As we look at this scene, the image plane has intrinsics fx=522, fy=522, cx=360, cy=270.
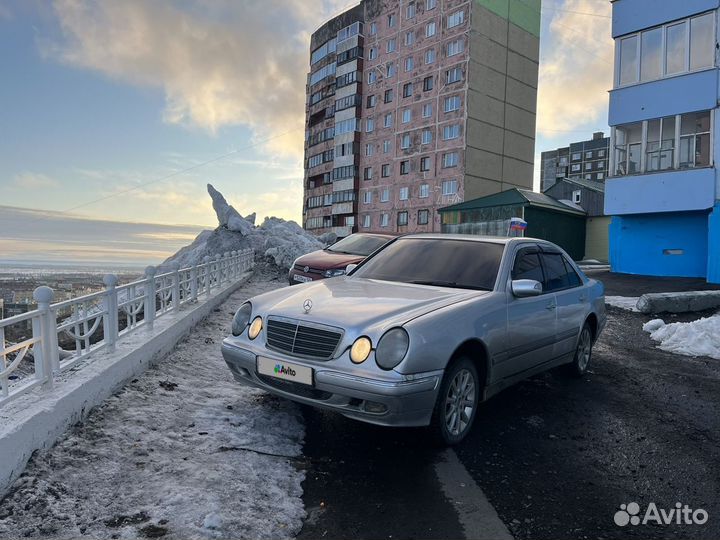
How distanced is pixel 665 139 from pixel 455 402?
19130mm

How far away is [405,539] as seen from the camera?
2.75 metres

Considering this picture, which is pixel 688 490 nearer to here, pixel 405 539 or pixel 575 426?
pixel 575 426

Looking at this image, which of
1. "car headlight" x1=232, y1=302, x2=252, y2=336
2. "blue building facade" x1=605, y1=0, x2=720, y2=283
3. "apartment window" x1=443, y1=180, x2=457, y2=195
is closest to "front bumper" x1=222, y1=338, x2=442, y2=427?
"car headlight" x1=232, y1=302, x2=252, y2=336

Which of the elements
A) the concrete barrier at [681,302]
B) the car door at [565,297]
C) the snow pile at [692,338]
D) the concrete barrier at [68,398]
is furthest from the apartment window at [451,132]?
the concrete barrier at [68,398]

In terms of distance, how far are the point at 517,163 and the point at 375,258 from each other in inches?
1829

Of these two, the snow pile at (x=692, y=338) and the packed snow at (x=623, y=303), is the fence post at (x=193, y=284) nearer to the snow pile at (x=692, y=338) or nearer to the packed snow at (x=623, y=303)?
the snow pile at (x=692, y=338)

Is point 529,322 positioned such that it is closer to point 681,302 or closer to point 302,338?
point 302,338

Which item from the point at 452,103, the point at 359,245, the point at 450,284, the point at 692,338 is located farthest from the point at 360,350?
the point at 452,103

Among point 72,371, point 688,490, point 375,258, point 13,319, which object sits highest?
point 375,258

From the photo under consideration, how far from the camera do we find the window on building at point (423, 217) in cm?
4644

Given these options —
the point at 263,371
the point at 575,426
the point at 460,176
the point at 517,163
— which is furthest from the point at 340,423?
the point at 517,163

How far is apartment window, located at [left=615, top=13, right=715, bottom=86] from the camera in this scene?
1778cm

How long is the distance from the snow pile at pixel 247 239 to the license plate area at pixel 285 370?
18.2 meters

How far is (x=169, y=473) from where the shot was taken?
3.28 m
